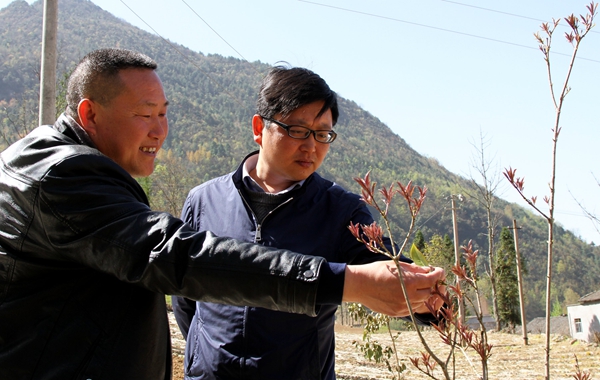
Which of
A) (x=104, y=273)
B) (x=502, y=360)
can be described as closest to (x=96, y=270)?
(x=104, y=273)

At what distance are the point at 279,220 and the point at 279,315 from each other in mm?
394

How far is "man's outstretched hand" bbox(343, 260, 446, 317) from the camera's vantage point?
1.35 metres

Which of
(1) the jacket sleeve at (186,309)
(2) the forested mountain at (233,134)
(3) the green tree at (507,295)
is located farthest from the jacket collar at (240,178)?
(2) the forested mountain at (233,134)

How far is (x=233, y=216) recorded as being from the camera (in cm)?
244

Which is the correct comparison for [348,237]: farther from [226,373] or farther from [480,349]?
[480,349]

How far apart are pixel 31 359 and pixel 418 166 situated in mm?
146233

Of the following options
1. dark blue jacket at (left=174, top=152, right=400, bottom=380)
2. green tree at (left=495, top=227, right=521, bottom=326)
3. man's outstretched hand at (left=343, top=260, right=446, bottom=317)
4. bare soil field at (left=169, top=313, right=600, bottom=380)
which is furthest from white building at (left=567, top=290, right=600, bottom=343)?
man's outstretched hand at (left=343, top=260, right=446, bottom=317)

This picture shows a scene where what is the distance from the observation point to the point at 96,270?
1460mm

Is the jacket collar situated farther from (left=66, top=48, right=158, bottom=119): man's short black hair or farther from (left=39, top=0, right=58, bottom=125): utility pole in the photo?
(left=39, top=0, right=58, bottom=125): utility pole

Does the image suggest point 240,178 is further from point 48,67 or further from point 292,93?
point 48,67

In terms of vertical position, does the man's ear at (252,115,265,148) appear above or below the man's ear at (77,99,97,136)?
above

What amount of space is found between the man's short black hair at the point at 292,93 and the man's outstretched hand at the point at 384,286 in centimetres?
123

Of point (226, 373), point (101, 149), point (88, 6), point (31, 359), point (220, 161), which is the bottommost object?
point (226, 373)

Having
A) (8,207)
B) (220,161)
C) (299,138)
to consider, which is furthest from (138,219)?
(220,161)
